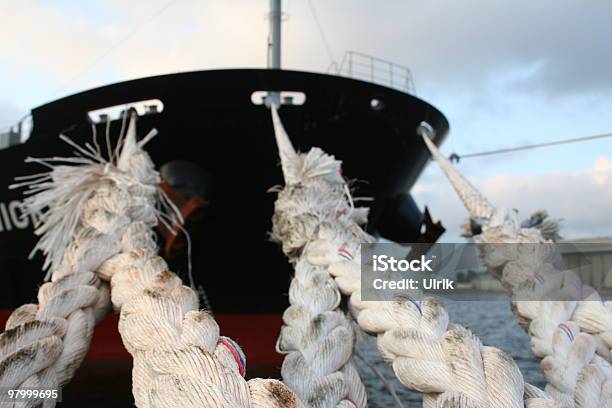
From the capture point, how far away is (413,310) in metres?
1.60

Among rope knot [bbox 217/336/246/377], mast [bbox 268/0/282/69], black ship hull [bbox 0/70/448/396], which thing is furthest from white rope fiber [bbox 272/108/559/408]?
mast [bbox 268/0/282/69]

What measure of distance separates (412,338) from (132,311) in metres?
0.73

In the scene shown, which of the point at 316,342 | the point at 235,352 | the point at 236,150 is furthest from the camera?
the point at 236,150

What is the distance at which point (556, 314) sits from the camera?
2.14 metres

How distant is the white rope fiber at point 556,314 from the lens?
190cm

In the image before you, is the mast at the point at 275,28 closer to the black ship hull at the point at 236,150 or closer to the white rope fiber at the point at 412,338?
the black ship hull at the point at 236,150

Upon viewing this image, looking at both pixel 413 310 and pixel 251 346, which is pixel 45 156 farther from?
pixel 413 310

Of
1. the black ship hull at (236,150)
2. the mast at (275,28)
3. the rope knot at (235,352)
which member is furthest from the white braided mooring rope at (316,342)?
the mast at (275,28)

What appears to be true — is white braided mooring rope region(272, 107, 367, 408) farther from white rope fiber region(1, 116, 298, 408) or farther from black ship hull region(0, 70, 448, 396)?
black ship hull region(0, 70, 448, 396)

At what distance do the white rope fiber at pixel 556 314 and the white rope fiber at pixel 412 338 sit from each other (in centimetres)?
62

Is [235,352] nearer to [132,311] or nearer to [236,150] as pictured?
[132,311]

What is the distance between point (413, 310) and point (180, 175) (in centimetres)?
399

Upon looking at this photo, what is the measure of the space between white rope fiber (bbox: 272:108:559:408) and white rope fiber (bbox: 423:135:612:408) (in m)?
0.62

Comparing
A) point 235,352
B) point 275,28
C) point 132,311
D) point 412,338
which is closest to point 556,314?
point 412,338
